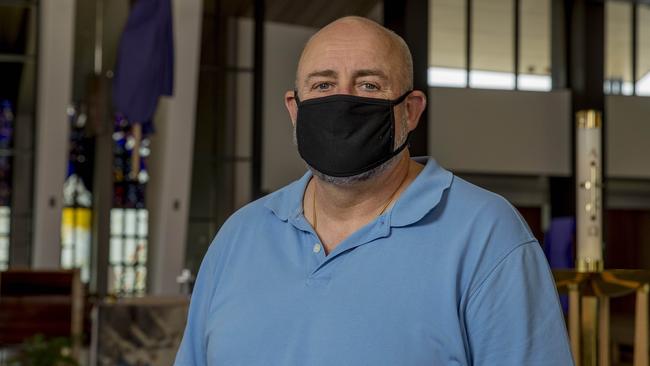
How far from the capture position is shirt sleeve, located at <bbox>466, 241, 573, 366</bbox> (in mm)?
1427

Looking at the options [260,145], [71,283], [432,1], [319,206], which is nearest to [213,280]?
[319,206]

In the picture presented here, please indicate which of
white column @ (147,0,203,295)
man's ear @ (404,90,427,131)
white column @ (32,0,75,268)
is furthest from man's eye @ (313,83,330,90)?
white column @ (32,0,75,268)

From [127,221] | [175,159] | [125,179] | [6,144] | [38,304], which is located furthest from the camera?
[125,179]

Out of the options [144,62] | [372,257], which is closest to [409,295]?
[372,257]

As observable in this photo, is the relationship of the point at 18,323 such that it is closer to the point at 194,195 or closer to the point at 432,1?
the point at 194,195

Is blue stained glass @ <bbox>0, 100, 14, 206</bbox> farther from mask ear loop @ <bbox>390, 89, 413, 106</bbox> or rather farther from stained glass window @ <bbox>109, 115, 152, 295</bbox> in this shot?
mask ear loop @ <bbox>390, 89, 413, 106</bbox>

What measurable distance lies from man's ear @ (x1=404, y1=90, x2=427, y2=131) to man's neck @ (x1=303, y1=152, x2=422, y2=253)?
0.16 feet

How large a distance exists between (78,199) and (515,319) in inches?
576

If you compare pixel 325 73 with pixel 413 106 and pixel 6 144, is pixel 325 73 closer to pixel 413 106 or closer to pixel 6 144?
pixel 413 106

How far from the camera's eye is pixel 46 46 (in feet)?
36.9

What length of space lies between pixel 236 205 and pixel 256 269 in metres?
13.5

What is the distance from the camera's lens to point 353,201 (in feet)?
5.17

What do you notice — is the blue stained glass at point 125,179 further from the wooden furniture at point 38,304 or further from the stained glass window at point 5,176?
the wooden furniture at point 38,304

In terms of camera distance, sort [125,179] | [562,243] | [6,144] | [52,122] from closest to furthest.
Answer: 1. [562,243]
2. [52,122]
3. [6,144]
4. [125,179]
